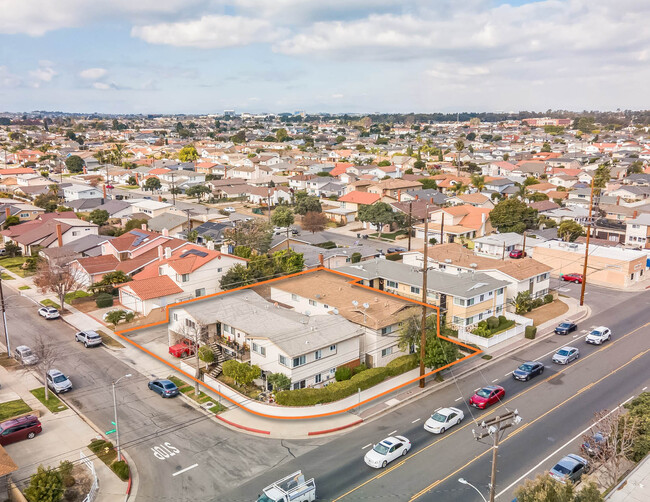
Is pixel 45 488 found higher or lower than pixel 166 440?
higher

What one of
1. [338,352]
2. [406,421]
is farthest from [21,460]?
[406,421]

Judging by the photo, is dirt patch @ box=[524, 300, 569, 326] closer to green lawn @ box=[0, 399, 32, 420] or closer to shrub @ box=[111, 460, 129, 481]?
shrub @ box=[111, 460, 129, 481]

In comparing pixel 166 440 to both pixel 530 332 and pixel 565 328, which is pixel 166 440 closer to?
pixel 530 332

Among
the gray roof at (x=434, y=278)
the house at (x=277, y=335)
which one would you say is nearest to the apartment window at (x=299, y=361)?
the house at (x=277, y=335)

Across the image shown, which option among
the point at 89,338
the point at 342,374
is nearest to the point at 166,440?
the point at 342,374

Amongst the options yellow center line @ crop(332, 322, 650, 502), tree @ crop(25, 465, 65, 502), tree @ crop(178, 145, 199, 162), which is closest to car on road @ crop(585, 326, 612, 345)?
yellow center line @ crop(332, 322, 650, 502)

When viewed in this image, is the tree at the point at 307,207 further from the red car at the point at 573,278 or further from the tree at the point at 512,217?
the red car at the point at 573,278
